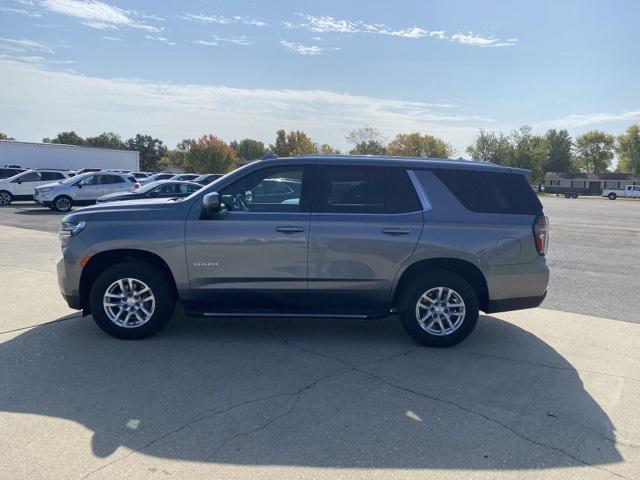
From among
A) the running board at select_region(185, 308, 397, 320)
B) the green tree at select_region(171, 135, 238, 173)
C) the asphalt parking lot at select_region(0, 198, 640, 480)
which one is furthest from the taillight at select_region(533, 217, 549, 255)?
the green tree at select_region(171, 135, 238, 173)

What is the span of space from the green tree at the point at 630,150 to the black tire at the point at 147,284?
121 m

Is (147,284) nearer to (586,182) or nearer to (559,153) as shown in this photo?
(586,182)

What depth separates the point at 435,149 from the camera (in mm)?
91438

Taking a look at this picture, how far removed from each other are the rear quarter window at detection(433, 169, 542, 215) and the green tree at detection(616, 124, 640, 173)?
11894 cm

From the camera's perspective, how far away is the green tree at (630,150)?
341 feet

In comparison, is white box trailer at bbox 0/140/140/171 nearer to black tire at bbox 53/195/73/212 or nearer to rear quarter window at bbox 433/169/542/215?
black tire at bbox 53/195/73/212

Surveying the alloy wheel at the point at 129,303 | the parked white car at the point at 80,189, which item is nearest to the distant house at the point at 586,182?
the parked white car at the point at 80,189

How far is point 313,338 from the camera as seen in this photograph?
5.25m

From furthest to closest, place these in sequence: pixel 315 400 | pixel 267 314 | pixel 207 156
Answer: pixel 207 156
pixel 267 314
pixel 315 400

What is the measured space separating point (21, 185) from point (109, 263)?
21.6m

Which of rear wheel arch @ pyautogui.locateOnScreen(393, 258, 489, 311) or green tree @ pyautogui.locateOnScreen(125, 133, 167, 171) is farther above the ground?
green tree @ pyautogui.locateOnScreen(125, 133, 167, 171)

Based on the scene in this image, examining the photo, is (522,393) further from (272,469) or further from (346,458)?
(272,469)

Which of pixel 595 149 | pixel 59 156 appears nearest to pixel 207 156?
pixel 59 156

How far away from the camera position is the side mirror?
4695 millimetres
